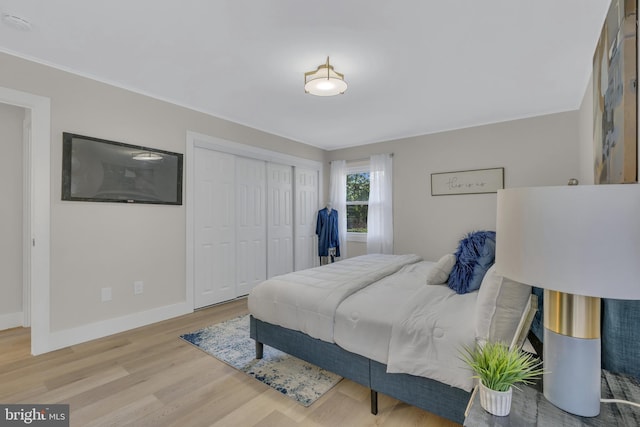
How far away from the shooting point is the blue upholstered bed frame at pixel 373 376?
1.46 meters

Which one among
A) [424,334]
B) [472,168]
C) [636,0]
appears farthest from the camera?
[472,168]

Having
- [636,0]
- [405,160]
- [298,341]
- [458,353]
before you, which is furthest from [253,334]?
[405,160]

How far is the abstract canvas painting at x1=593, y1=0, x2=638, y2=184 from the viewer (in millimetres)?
1316

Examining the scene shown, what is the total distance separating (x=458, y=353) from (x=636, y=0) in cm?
175

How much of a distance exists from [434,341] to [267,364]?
53.5 inches

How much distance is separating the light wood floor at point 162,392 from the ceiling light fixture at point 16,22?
2413 millimetres

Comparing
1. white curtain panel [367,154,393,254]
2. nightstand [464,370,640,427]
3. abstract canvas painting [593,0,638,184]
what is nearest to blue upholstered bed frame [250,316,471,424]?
nightstand [464,370,640,427]

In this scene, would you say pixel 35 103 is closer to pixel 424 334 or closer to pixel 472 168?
pixel 424 334

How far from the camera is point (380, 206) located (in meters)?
4.76

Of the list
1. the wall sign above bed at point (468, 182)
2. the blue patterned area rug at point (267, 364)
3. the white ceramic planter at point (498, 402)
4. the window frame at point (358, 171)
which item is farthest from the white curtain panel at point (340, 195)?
the white ceramic planter at point (498, 402)

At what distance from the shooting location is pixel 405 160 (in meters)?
4.58

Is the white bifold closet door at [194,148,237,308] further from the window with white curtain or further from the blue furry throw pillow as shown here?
the blue furry throw pillow

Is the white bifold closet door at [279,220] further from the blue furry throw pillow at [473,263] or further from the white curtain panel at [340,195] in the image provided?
the blue furry throw pillow at [473,263]

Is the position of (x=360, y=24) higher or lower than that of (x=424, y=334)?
higher
